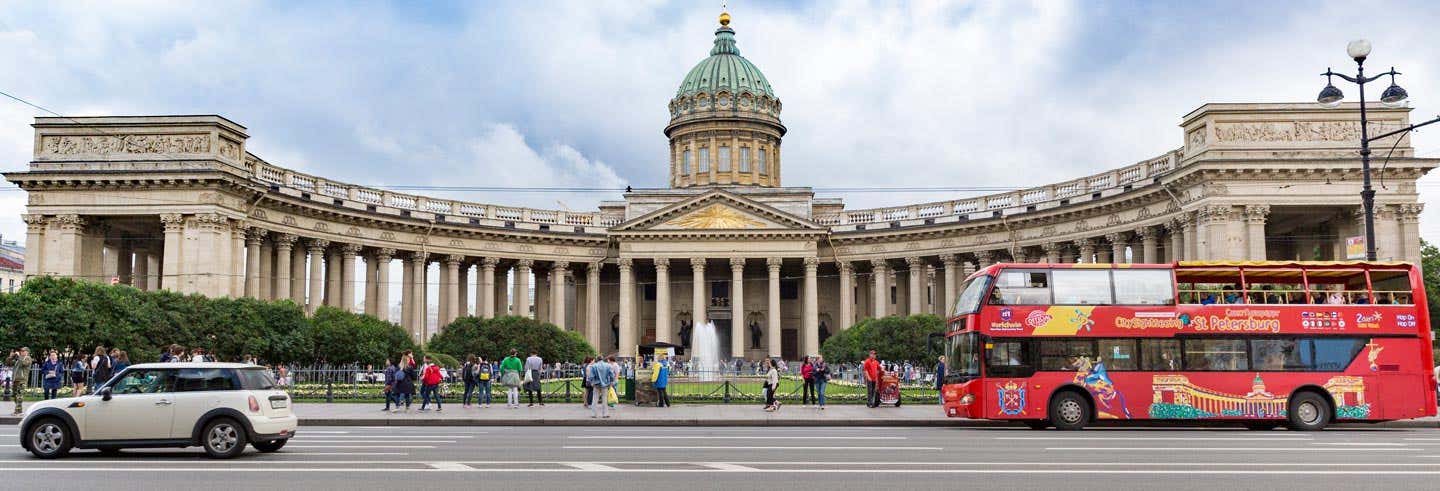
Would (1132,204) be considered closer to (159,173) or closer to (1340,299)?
(1340,299)

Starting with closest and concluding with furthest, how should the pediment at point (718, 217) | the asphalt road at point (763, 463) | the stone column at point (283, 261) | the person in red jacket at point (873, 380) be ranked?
the asphalt road at point (763, 463) → the person in red jacket at point (873, 380) → the stone column at point (283, 261) → the pediment at point (718, 217)

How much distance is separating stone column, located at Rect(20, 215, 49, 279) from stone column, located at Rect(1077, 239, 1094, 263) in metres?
53.1

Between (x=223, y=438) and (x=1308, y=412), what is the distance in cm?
2436

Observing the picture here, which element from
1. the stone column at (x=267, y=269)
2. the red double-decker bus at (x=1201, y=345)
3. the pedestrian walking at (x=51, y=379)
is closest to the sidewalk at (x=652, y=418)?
the red double-decker bus at (x=1201, y=345)

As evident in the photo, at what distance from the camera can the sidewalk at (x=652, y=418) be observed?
95.3ft

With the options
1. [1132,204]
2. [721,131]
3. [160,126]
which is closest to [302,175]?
Answer: [160,126]

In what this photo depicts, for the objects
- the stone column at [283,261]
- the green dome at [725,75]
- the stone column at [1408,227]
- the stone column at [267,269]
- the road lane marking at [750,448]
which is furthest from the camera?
the green dome at [725,75]

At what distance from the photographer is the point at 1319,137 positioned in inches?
1980

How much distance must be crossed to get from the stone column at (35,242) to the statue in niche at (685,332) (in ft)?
143

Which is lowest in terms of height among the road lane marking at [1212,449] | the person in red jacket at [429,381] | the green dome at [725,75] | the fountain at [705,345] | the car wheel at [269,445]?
the road lane marking at [1212,449]

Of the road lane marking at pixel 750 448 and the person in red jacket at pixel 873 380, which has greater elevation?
the person in red jacket at pixel 873 380

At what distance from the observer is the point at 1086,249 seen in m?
62.9

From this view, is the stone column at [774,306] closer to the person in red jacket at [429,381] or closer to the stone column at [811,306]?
the stone column at [811,306]

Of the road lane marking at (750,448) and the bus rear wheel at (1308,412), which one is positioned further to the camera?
the bus rear wheel at (1308,412)
